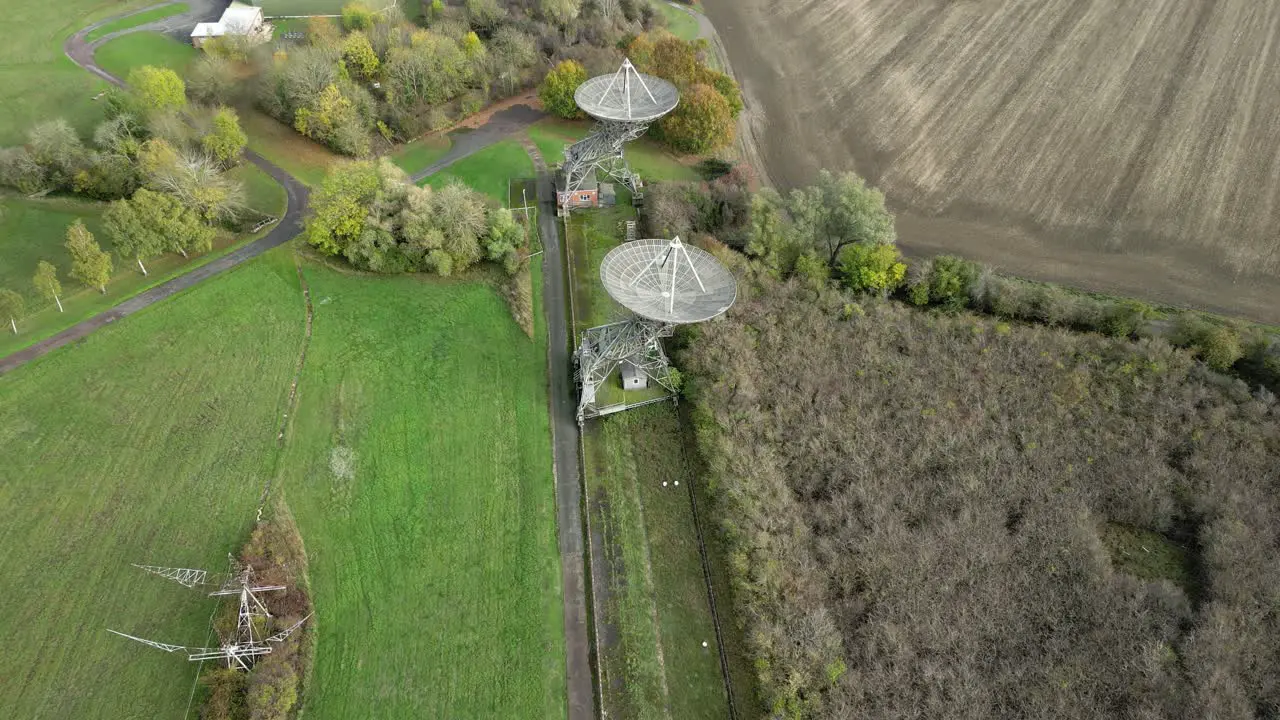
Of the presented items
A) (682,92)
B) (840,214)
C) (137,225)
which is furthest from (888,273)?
(137,225)

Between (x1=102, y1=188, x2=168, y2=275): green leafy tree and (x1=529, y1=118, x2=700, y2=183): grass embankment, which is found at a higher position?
(x1=102, y1=188, x2=168, y2=275): green leafy tree

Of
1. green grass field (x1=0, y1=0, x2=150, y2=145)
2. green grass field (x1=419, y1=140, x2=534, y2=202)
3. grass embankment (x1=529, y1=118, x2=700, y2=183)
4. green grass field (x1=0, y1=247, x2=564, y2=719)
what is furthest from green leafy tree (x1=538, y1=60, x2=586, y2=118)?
green grass field (x1=0, y1=0, x2=150, y2=145)

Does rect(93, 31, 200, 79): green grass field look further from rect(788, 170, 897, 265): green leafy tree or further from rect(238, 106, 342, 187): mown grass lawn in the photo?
rect(788, 170, 897, 265): green leafy tree

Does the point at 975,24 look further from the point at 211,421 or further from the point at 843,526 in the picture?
the point at 211,421

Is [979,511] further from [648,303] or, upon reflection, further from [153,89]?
[153,89]

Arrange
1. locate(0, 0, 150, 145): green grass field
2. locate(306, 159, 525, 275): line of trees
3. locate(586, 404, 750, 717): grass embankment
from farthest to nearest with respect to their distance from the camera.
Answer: locate(0, 0, 150, 145): green grass field < locate(306, 159, 525, 275): line of trees < locate(586, 404, 750, 717): grass embankment

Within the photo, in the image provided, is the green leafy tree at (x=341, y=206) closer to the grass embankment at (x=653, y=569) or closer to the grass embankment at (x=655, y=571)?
the grass embankment at (x=653, y=569)
